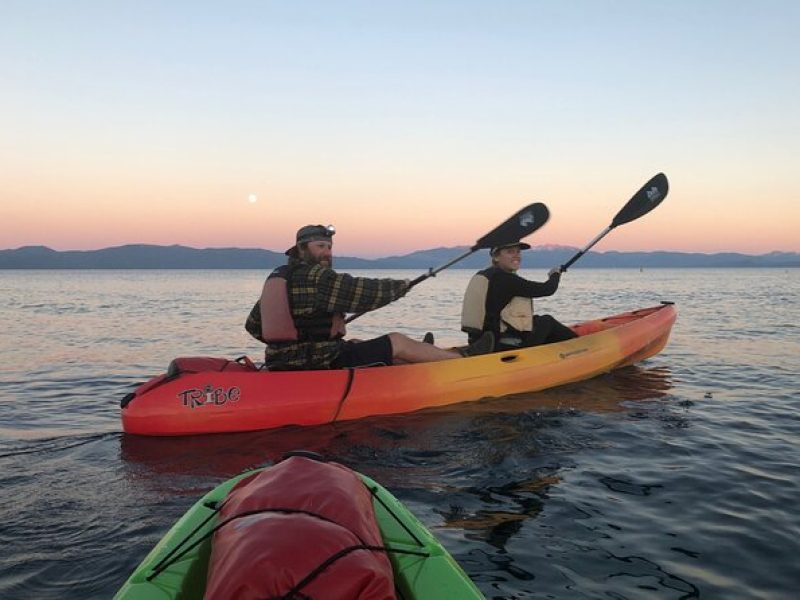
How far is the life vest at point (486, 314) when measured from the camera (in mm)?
8320

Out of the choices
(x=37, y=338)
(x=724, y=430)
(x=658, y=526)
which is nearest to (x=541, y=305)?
(x=37, y=338)

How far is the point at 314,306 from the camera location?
6648 mm

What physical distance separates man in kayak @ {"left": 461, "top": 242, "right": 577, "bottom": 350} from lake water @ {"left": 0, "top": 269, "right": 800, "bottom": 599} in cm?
98

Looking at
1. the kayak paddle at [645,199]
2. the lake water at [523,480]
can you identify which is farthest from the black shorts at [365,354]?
the kayak paddle at [645,199]

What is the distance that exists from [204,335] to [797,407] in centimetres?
1491

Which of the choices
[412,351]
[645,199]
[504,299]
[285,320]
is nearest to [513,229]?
[504,299]

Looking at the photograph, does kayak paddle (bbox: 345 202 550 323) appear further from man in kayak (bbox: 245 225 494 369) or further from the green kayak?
the green kayak

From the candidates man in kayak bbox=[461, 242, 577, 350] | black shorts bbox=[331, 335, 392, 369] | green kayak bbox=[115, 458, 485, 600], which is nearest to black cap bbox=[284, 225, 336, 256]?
black shorts bbox=[331, 335, 392, 369]

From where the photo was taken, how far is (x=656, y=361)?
12.0m

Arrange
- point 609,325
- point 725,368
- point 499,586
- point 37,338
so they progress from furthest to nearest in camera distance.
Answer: point 37,338 < point 609,325 < point 725,368 < point 499,586

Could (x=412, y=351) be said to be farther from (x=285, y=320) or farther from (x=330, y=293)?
(x=285, y=320)

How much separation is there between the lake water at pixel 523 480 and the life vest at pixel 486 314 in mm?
1047

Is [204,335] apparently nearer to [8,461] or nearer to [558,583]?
[8,461]

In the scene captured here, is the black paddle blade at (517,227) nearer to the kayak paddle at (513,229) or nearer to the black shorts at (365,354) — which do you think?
the kayak paddle at (513,229)
